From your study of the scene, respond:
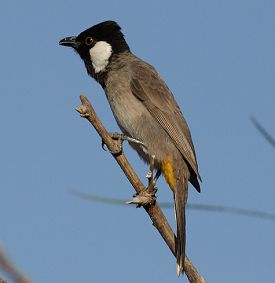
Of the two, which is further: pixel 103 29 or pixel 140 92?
pixel 103 29

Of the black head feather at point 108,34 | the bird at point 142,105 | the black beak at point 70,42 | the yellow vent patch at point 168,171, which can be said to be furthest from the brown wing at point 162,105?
the black beak at point 70,42

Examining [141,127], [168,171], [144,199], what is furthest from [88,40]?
[144,199]

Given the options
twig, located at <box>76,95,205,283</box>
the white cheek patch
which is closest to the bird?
the white cheek patch

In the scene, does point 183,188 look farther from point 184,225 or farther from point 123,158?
point 123,158

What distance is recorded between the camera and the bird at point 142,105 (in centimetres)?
452

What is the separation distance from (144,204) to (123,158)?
1.15 feet

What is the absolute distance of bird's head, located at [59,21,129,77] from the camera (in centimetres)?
546

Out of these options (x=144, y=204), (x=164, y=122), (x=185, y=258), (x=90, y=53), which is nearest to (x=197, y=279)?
(x=185, y=258)

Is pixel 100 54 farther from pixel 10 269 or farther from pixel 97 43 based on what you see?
pixel 10 269

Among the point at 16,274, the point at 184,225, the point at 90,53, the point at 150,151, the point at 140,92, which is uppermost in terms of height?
the point at 16,274

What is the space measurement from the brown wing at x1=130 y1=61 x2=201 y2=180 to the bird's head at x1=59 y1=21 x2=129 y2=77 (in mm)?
366

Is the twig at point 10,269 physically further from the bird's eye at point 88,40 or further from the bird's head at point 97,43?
the bird's eye at point 88,40

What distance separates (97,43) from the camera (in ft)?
18.3

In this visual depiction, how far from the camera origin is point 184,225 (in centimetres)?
389
